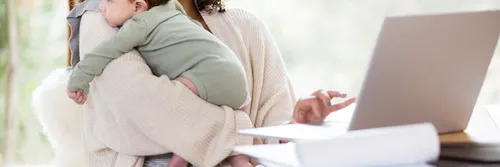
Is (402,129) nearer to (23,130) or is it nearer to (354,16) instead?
(354,16)

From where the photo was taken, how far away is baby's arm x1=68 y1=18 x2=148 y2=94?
1.58 meters

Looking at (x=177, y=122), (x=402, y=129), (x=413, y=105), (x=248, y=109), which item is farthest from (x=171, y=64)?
(x=402, y=129)

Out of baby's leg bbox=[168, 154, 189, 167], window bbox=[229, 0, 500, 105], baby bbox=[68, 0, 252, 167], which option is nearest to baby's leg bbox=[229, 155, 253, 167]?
baby bbox=[68, 0, 252, 167]

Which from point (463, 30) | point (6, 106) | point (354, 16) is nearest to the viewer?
point (463, 30)

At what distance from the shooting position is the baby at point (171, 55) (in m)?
1.59

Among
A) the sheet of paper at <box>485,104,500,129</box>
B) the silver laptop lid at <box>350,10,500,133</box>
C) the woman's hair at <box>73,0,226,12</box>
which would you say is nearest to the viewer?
the silver laptop lid at <box>350,10,500,133</box>

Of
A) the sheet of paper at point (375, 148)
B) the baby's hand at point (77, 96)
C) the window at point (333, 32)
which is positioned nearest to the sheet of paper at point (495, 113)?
the sheet of paper at point (375, 148)

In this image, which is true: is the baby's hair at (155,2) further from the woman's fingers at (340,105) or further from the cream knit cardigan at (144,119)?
the woman's fingers at (340,105)

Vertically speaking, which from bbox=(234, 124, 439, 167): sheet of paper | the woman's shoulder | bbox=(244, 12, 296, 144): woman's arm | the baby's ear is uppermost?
bbox=(234, 124, 439, 167): sheet of paper

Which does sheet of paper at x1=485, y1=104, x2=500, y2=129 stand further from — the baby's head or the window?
the window

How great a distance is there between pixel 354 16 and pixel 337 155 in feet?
5.88

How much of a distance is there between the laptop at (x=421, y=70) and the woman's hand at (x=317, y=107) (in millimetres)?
248

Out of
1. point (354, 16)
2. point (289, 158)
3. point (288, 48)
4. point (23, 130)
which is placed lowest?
point (23, 130)

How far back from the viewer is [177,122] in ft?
5.13
